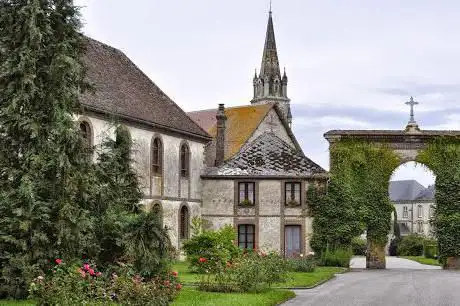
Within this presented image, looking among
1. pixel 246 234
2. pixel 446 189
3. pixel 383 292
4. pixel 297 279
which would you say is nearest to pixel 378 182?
pixel 446 189

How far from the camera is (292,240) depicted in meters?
38.6

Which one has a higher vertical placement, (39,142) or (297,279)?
(39,142)

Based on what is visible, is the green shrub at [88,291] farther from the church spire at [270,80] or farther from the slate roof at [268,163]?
the church spire at [270,80]

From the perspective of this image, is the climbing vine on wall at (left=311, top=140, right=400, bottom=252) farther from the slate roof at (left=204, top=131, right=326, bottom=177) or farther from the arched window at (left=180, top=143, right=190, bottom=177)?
the arched window at (left=180, top=143, right=190, bottom=177)

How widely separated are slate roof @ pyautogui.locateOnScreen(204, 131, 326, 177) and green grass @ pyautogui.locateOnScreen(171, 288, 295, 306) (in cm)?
1892

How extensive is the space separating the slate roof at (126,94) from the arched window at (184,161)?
2.88 ft

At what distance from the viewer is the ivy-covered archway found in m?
37.0

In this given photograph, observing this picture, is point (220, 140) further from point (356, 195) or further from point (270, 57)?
point (270, 57)

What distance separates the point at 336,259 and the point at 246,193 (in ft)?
20.1

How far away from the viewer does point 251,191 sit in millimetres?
39062

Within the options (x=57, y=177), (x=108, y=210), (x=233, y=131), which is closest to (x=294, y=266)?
(x=108, y=210)

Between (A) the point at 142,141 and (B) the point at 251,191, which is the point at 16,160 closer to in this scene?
(A) the point at 142,141

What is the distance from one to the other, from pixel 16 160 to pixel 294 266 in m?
15.0

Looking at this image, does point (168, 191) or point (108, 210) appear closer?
point (108, 210)
